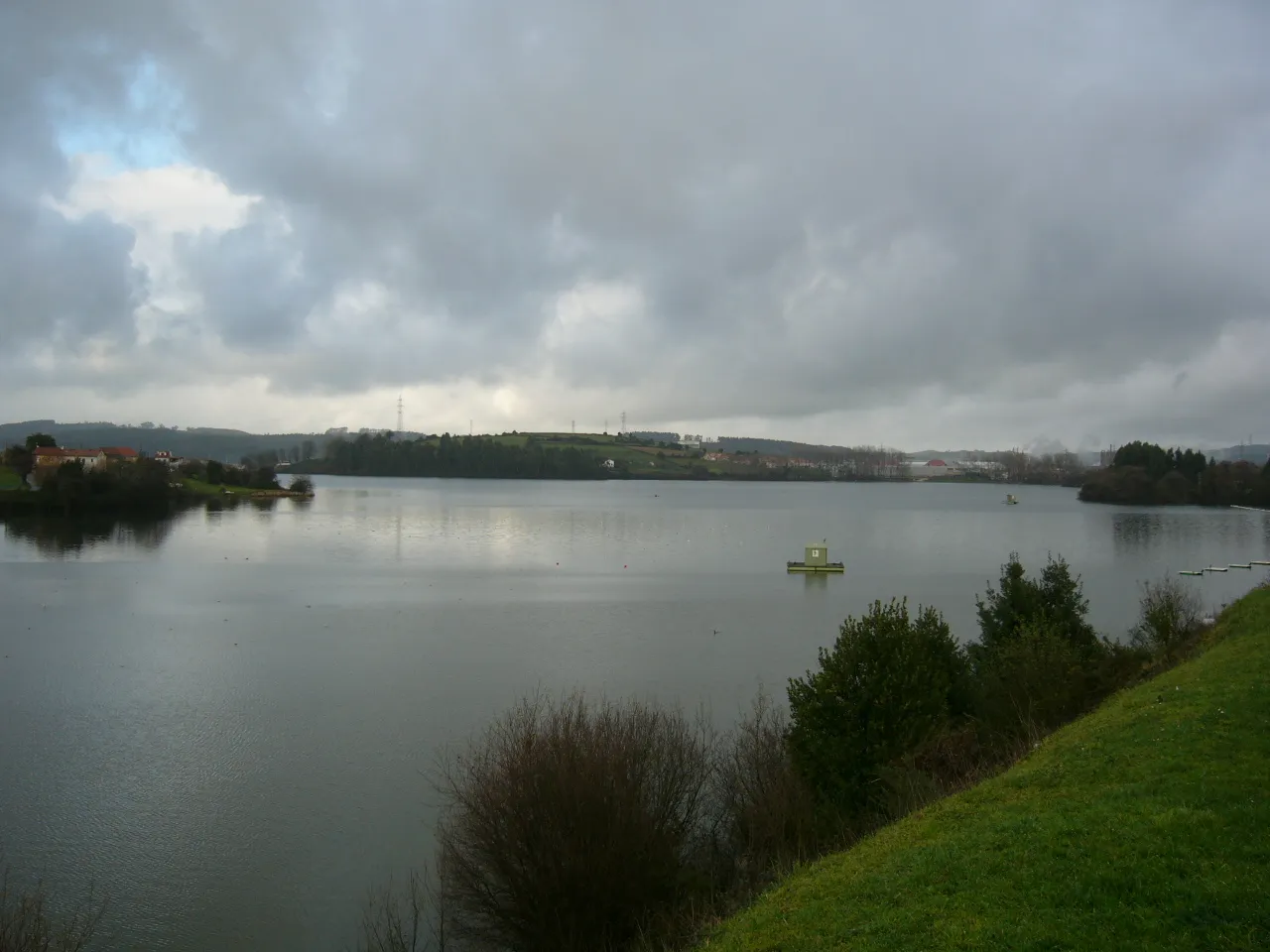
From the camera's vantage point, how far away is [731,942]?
663cm

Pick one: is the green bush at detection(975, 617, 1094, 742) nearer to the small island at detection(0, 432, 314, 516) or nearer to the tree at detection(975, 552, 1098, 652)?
the tree at detection(975, 552, 1098, 652)

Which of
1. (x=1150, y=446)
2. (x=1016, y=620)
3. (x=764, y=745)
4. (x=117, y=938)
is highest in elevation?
(x=1150, y=446)

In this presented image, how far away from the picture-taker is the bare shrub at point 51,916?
28.1ft

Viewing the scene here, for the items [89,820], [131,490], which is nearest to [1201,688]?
[89,820]

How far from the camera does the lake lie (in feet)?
39.6

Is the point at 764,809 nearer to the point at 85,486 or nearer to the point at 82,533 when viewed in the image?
the point at 82,533

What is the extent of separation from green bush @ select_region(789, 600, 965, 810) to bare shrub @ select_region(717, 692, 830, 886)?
1.40ft

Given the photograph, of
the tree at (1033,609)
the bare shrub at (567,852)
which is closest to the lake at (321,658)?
the bare shrub at (567,852)

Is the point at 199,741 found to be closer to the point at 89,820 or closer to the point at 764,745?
the point at 89,820

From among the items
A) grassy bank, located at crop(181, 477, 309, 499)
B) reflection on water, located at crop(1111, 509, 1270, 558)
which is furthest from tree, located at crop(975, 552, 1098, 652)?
grassy bank, located at crop(181, 477, 309, 499)

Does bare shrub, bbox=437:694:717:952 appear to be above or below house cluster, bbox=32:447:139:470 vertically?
below

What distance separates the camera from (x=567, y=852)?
936 cm

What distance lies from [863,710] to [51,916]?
10.8 meters

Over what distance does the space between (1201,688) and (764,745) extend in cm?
579
